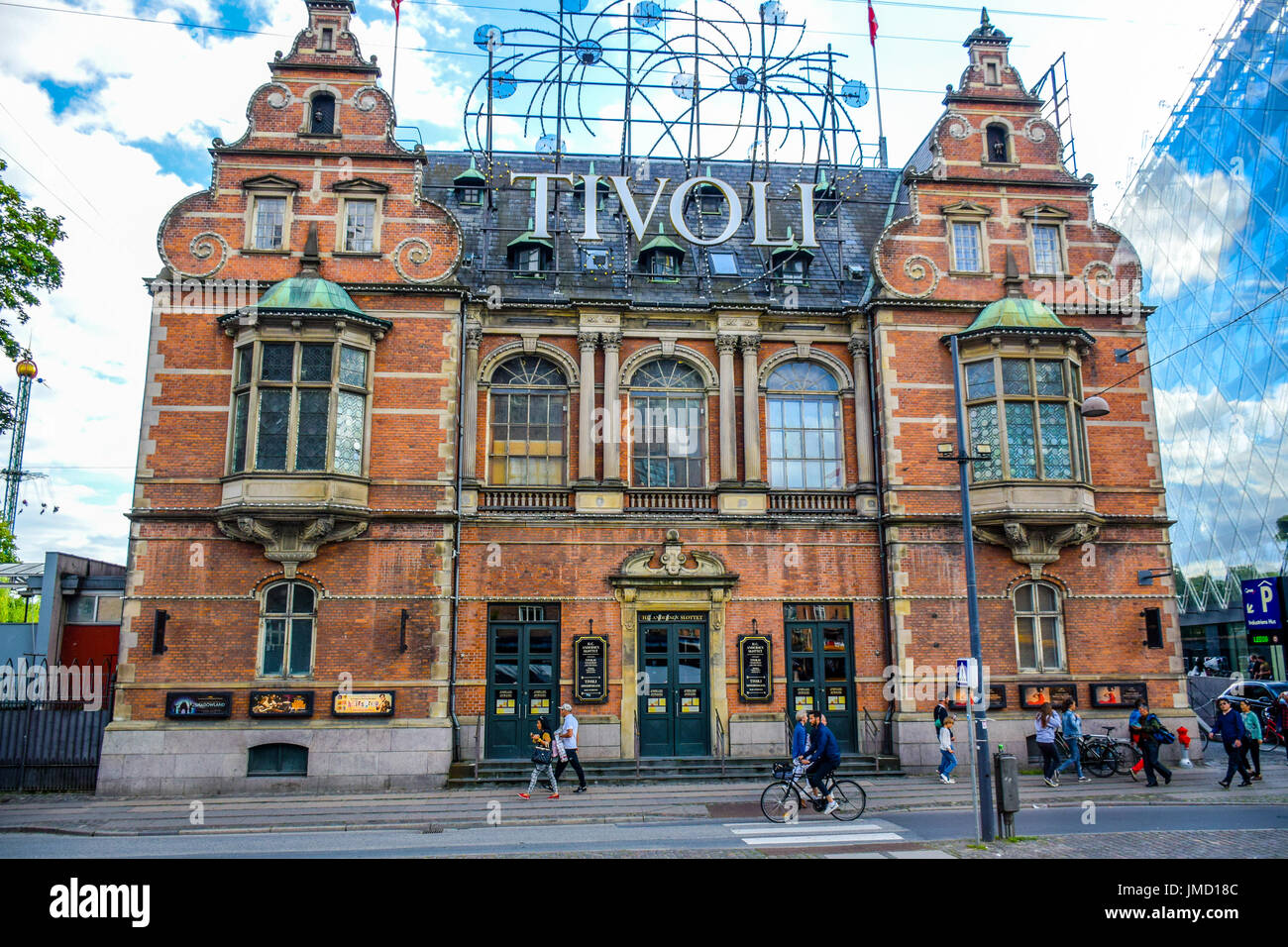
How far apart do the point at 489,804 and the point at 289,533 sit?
7.47m

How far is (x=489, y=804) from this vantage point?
16312 millimetres

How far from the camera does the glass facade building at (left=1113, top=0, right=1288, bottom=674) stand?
38562mm

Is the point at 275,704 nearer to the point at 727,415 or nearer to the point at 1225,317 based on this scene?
the point at 727,415

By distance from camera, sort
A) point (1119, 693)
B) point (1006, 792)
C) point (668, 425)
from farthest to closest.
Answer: point (668, 425), point (1119, 693), point (1006, 792)

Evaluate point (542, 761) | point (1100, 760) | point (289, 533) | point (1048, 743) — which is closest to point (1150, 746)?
point (1100, 760)

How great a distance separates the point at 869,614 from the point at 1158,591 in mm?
7035

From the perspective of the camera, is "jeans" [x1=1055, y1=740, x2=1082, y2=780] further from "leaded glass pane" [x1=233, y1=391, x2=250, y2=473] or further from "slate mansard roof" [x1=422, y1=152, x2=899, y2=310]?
"leaded glass pane" [x1=233, y1=391, x2=250, y2=473]

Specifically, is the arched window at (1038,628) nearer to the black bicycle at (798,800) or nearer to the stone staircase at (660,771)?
the stone staircase at (660,771)

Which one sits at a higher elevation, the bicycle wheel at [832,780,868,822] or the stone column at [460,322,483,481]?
the stone column at [460,322,483,481]

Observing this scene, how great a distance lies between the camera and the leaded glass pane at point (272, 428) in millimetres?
19281

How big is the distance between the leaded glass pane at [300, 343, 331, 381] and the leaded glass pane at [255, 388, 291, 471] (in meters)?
0.62

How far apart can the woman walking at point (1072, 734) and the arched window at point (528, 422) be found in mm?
12637

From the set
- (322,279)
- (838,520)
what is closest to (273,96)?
(322,279)

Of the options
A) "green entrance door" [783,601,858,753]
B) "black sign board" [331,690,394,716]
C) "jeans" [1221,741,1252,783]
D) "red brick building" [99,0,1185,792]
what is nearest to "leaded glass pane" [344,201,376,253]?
"red brick building" [99,0,1185,792]
